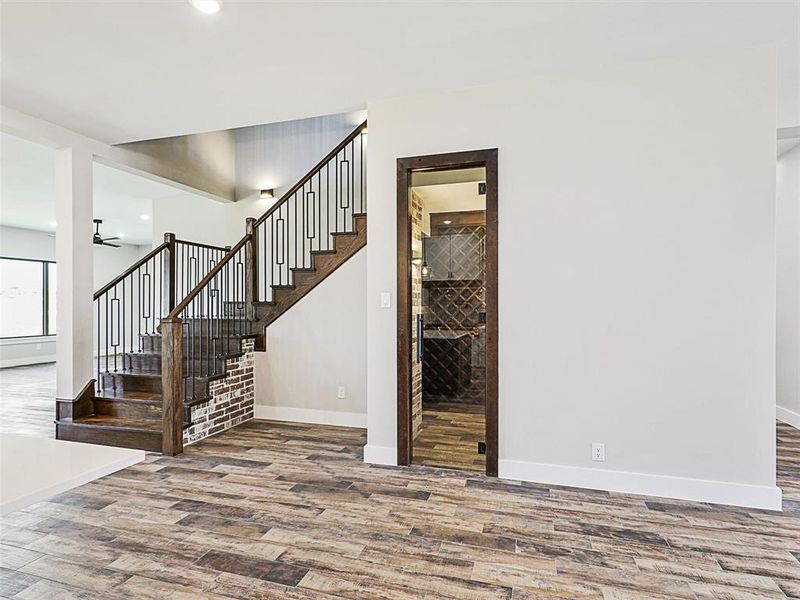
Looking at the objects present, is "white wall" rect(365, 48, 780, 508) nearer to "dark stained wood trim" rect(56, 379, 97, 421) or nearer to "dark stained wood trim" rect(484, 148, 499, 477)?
"dark stained wood trim" rect(484, 148, 499, 477)

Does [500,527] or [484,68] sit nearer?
[500,527]

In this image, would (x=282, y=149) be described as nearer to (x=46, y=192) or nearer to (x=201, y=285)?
(x=201, y=285)

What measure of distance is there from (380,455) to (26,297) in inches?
408

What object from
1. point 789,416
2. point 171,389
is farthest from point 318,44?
point 789,416

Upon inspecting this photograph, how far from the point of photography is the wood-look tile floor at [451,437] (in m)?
Answer: 3.63

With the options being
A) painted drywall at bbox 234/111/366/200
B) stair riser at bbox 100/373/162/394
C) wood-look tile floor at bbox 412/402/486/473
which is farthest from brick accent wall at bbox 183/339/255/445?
painted drywall at bbox 234/111/366/200

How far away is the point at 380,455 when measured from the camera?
3574mm

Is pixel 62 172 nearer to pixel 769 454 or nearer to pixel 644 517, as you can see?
pixel 644 517

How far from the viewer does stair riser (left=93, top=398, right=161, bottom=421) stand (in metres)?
4.27

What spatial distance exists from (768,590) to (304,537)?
7.02 ft

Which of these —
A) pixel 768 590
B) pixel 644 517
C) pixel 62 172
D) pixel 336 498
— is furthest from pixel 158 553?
pixel 62 172

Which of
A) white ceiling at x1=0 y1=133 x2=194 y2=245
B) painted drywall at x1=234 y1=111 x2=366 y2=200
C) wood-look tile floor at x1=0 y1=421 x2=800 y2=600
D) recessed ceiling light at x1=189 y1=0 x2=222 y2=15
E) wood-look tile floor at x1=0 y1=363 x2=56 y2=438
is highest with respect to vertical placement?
painted drywall at x1=234 y1=111 x2=366 y2=200

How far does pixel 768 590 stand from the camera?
197 cm

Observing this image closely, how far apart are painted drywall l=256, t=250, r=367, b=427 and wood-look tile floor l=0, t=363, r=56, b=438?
214 cm
